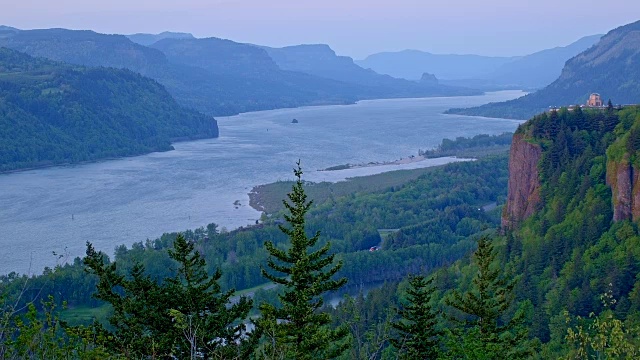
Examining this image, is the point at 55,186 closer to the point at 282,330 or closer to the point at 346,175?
the point at 346,175

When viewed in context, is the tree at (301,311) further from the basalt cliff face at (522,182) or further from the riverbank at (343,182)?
the riverbank at (343,182)

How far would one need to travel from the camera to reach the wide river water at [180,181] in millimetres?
61812

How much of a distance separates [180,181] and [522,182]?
5216cm

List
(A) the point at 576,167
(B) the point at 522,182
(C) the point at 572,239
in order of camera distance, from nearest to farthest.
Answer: (C) the point at 572,239 → (A) the point at 576,167 → (B) the point at 522,182

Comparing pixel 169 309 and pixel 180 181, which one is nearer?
pixel 169 309

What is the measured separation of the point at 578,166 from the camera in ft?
129

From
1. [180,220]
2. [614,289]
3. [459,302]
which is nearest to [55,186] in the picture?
[180,220]

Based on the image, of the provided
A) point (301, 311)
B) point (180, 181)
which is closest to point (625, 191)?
point (301, 311)

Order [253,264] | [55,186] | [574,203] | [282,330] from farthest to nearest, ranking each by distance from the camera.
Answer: [55,186]
[253,264]
[574,203]
[282,330]

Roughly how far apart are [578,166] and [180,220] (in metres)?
36.8

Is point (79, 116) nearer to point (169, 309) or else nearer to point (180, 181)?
point (180, 181)

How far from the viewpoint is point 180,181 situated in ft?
292

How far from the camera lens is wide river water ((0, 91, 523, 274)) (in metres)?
61.8

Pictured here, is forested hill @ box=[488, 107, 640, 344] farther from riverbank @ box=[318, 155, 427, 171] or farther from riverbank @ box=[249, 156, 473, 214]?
riverbank @ box=[318, 155, 427, 171]
